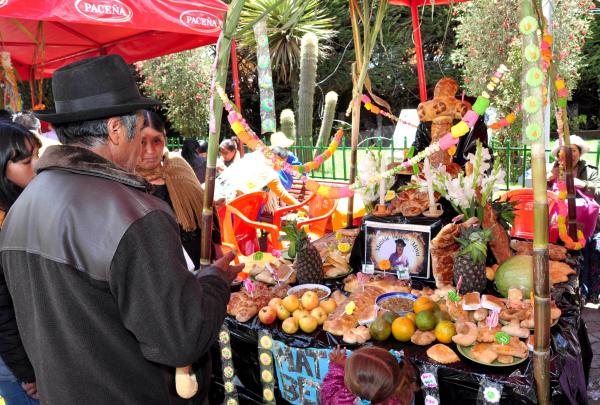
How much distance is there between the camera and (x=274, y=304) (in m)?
2.42

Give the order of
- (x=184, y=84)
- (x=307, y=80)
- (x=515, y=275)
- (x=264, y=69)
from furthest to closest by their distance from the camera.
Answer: (x=184, y=84), (x=307, y=80), (x=264, y=69), (x=515, y=275)

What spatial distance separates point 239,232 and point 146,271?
149 inches

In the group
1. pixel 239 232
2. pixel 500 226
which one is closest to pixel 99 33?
pixel 239 232

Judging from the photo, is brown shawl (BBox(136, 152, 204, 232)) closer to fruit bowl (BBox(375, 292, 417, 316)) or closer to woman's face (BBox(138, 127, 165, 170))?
woman's face (BBox(138, 127, 165, 170))

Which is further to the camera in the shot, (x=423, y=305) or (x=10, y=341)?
(x=423, y=305)

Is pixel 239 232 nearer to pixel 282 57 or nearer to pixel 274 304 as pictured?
pixel 274 304

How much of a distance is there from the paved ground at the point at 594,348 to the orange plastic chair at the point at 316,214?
2545mm

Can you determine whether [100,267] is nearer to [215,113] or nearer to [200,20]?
[215,113]

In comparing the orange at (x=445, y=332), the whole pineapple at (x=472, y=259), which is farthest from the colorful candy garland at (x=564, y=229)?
the orange at (x=445, y=332)

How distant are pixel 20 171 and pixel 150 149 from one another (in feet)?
2.39

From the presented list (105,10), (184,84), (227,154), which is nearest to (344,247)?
(105,10)

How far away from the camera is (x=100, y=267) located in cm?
121

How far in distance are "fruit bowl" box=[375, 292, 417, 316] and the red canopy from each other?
337 centimetres

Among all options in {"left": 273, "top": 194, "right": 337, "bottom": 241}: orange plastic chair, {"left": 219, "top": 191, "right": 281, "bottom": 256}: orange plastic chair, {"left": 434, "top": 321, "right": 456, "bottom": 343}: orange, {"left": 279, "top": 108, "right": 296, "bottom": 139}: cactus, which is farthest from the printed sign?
{"left": 279, "top": 108, "right": 296, "bottom": 139}: cactus
